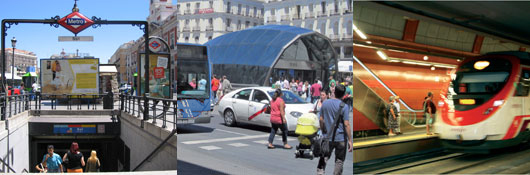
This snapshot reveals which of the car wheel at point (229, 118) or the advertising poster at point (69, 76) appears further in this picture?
the advertising poster at point (69, 76)

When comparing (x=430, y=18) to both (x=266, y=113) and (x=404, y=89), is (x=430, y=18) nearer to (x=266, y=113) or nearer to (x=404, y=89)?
(x=404, y=89)

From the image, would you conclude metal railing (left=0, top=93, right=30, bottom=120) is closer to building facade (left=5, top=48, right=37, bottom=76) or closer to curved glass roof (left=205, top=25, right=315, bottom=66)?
building facade (left=5, top=48, right=37, bottom=76)

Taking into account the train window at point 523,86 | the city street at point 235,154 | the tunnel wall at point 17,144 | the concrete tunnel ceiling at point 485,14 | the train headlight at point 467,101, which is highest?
the concrete tunnel ceiling at point 485,14

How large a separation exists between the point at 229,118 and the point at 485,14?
231 cm

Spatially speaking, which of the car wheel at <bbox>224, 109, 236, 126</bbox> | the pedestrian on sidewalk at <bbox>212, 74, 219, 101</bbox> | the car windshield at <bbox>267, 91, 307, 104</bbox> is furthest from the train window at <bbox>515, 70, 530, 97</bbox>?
the pedestrian on sidewalk at <bbox>212, 74, 219, 101</bbox>

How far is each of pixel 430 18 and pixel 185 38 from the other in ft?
5.95

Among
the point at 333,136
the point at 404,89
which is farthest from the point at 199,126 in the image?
the point at 404,89

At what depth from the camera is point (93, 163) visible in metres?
4.34

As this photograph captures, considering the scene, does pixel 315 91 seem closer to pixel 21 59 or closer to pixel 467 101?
pixel 467 101

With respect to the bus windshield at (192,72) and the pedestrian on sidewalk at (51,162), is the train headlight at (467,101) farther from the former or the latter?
the pedestrian on sidewalk at (51,162)

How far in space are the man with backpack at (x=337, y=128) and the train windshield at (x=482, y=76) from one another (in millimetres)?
1046

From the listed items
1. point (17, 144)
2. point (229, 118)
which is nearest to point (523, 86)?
point (229, 118)

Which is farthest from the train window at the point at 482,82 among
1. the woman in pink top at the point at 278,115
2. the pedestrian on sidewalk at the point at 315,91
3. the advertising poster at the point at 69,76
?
the advertising poster at the point at 69,76

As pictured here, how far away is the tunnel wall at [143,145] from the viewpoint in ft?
13.4
